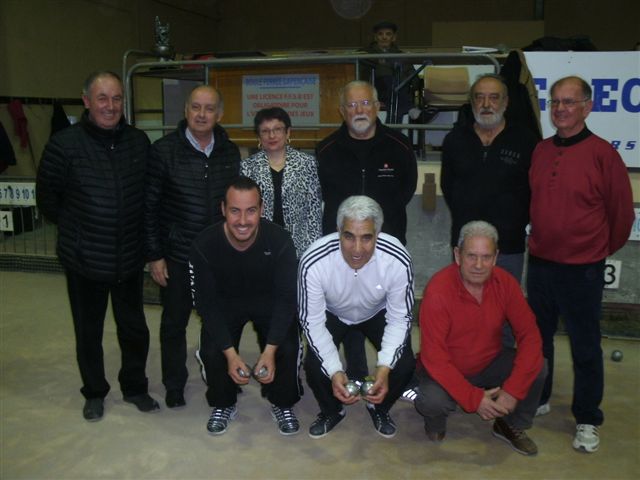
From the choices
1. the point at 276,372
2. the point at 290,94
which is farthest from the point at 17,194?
the point at 276,372

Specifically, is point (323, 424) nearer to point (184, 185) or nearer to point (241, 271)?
point (241, 271)

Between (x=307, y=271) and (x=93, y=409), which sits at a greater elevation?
(x=307, y=271)

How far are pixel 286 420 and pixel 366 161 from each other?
4.64ft

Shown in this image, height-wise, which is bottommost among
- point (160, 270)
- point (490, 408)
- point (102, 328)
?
point (490, 408)

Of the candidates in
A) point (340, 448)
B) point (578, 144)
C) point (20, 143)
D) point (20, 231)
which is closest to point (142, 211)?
point (340, 448)

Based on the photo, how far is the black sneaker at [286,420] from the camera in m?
3.11

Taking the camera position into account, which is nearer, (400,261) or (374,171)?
(400,261)

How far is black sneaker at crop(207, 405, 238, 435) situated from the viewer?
Result: 10.2 ft

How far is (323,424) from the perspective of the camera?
122 inches

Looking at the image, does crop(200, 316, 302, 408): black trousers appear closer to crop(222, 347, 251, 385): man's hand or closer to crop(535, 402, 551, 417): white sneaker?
crop(222, 347, 251, 385): man's hand

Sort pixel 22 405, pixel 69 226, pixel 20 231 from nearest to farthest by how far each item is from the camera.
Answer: pixel 69 226
pixel 22 405
pixel 20 231

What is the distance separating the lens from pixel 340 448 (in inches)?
116

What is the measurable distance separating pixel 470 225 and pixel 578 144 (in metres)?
0.61

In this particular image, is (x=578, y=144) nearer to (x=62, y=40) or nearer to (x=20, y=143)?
(x=20, y=143)
